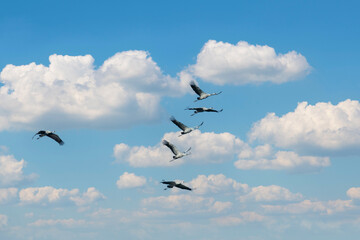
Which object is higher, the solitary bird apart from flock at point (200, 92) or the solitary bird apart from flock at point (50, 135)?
the solitary bird apart from flock at point (200, 92)

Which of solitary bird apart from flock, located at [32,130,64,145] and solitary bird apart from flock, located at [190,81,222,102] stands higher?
solitary bird apart from flock, located at [190,81,222,102]

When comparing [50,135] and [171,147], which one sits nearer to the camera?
[50,135]

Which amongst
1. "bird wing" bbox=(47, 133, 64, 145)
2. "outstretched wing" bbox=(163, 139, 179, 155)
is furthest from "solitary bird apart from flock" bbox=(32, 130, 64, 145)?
"outstretched wing" bbox=(163, 139, 179, 155)

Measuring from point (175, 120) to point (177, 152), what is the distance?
39.2 ft

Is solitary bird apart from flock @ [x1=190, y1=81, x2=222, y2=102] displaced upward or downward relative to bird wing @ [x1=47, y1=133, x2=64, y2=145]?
upward

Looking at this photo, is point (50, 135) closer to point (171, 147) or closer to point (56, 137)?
point (56, 137)

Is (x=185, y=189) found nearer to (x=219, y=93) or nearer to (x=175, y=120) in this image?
(x=175, y=120)

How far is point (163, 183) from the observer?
568 ft

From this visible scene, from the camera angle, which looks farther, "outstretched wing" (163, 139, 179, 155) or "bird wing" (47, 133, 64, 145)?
"outstretched wing" (163, 139, 179, 155)

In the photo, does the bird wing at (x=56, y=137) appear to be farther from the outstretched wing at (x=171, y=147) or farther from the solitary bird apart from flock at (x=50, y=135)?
the outstretched wing at (x=171, y=147)

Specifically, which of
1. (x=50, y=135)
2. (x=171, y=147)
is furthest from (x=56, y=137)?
(x=171, y=147)

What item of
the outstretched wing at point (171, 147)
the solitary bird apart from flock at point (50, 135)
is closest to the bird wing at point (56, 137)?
the solitary bird apart from flock at point (50, 135)

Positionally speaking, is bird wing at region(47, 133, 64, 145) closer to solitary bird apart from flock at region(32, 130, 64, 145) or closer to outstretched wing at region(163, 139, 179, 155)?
solitary bird apart from flock at region(32, 130, 64, 145)

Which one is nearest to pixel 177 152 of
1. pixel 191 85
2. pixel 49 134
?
pixel 191 85
